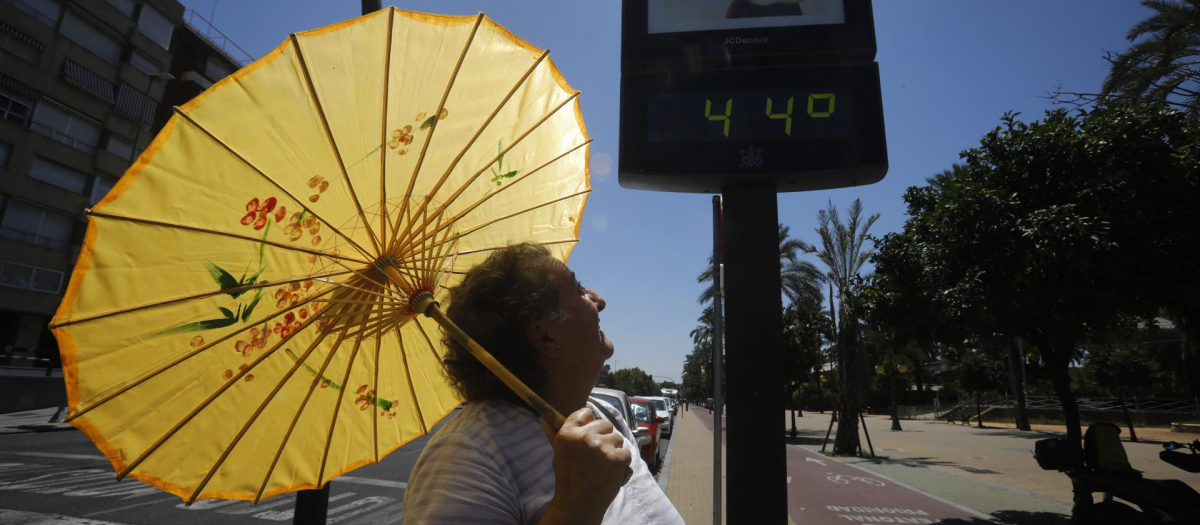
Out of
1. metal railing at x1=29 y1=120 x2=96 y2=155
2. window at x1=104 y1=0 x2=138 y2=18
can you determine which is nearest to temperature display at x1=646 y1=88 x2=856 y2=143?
metal railing at x1=29 y1=120 x2=96 y2=155

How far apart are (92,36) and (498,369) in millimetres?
37760

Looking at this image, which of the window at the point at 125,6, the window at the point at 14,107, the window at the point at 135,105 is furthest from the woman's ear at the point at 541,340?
the window at the point at 125,6

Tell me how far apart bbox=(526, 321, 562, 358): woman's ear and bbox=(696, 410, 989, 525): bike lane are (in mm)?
5623

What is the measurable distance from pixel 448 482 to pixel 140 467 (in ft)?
3.64

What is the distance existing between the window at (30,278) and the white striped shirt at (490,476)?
34477mm

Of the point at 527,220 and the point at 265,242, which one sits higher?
the point at 527,220

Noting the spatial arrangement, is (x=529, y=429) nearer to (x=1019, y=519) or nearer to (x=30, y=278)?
→ (x=1019, y=519)

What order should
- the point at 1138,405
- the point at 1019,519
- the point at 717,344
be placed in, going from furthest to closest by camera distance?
the point at 1138,405 < the point at 1019,519 < the point at 717,344

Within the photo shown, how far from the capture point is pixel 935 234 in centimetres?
779

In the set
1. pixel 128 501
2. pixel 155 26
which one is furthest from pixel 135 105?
pixel 128 501

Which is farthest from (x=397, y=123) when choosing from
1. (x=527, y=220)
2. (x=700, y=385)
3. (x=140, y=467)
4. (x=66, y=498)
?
(x=700, y=385)

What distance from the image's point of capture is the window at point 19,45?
2516cm

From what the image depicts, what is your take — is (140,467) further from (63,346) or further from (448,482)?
(448,482)

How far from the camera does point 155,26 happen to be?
1246 inches
